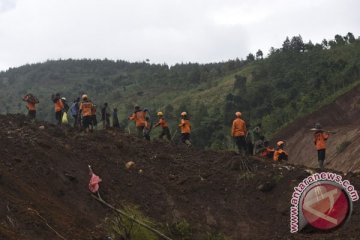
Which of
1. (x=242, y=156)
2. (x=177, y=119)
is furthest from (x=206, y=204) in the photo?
(x=177, y=119)

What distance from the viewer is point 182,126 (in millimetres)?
17922

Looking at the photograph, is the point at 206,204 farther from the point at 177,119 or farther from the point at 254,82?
the point at 254,82

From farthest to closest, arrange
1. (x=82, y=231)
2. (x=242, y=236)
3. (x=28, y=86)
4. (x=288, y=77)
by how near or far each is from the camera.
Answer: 1. (x=28, y=86)
2. (x=288, y=77)
3. (x=242, y=236)
4. (x=82, y=231)

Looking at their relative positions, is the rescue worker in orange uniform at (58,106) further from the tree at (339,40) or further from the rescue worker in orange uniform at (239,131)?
the tree at (339,40)

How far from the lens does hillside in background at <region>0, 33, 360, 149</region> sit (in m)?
42.3

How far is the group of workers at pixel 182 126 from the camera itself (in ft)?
52.6

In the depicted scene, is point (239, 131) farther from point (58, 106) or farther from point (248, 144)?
point (58, 106)

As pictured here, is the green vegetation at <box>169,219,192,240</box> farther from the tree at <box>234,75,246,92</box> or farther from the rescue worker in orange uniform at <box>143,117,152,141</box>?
the tree at <box>234,75,246,92</box>

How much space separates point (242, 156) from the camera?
15609mm

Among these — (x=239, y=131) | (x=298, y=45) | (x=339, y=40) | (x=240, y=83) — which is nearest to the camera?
(x=239, y=131)

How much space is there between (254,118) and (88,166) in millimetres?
34273

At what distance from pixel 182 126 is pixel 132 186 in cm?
453

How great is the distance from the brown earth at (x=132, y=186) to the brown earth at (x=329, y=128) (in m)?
16.6

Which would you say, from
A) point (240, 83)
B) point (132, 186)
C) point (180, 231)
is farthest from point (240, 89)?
point (180, 231)
